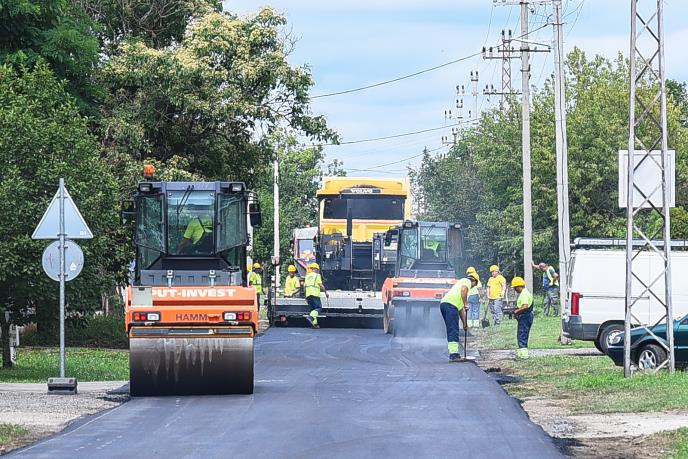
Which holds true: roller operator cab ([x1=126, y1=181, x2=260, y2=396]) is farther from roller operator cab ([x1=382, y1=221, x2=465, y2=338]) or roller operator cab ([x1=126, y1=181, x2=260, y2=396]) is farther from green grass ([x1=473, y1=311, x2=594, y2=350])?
roller operator cab ([x1=382, y1=221, x2=465, y2=338])

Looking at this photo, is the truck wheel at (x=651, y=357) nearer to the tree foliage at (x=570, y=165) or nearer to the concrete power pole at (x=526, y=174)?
the concrete power pole at (x=526, y=174)

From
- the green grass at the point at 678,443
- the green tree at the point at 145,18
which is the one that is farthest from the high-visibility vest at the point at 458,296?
the green tree at the point at 145,18

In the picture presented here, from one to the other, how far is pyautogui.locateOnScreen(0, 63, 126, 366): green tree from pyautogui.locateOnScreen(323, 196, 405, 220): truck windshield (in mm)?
14901

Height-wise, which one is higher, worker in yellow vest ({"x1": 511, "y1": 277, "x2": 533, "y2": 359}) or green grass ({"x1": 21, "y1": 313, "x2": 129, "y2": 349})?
worker in yellow vest ({"x1": 511, "y1": 277, "x2": 533, "y2": 359})

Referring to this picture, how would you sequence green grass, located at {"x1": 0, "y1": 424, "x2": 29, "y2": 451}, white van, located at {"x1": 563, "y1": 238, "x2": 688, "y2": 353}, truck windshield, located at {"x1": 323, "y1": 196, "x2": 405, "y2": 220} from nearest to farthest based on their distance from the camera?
green grass, located at {"x1": 0, "y1": 424, "x2": 29, "y2": 451} → white van, located at {"x1": 563, "y1": 238, "x2": 688, "y2": 353} → truck windshield, located at {"x1": 323, "y1": 196, "x2": 405, "y2": 220}

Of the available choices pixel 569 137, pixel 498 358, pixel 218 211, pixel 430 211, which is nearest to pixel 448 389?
pixel 218 211

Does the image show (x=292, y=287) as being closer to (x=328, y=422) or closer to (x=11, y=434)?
(x=328, y=422)

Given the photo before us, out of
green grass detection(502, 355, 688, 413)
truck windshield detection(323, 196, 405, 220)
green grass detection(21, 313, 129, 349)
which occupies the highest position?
truck windshield detection(323, 196, 405, 220)

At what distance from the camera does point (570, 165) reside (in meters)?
49.8

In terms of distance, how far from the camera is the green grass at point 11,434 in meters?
13.5

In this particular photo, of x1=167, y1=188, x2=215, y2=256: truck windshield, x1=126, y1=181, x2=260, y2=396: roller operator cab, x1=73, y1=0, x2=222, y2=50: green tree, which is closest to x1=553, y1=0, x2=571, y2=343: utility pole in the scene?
x1=167, y1=188, x2=215, y2=256: truck windshield

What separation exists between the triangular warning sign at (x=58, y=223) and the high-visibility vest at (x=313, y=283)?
16.9 metres

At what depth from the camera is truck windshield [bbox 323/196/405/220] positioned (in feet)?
130

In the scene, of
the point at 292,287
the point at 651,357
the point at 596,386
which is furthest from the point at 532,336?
the point at 596,386
